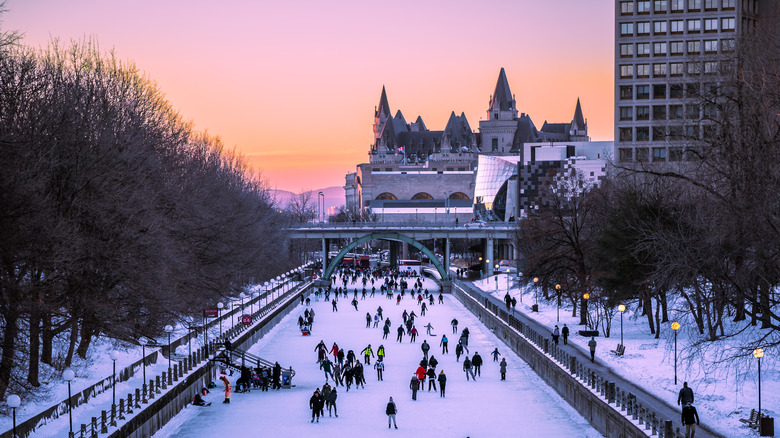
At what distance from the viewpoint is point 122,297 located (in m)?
30.6

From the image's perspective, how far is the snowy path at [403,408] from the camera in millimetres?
28438

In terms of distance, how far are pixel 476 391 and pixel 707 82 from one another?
1395 centimetres

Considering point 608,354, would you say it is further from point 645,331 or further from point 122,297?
point 122,297

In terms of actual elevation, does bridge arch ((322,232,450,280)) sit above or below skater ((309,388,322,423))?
above

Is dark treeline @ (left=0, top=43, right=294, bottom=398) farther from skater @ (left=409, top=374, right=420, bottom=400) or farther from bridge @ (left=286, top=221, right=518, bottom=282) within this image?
bridge @ (left=286, top=221, right=518, bottom=282)

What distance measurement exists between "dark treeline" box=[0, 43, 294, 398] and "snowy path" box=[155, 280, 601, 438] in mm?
4131

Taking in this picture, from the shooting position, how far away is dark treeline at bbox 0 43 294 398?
23391 mm

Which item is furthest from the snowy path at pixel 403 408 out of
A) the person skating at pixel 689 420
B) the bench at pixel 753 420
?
the person skating at pixel 689 420

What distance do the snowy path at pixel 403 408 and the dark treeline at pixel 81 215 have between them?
413 cm

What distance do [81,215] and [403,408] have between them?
12.0 m

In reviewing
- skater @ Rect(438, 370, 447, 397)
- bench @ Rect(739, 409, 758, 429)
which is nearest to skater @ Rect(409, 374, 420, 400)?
skater @ Rect(438, 370, 447, 397)

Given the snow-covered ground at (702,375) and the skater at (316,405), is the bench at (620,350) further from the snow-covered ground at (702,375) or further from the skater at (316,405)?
the skater at (316,405)

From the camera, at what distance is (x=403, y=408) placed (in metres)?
32.0

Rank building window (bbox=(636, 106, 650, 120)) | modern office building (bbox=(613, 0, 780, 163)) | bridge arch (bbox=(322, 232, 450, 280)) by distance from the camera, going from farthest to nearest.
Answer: bridge arch (bbox=(322, 232, 450, 280)) < building window (bbox=(636, 106, 650, 120)) < modern office building (bbox=(613, 0, 780, 163))
